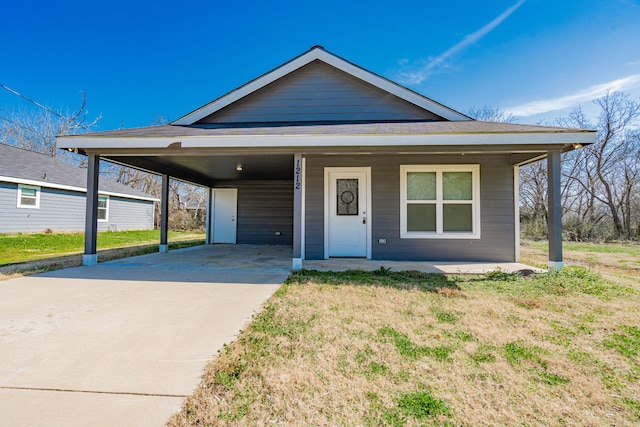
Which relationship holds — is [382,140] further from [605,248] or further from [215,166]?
[605,248]

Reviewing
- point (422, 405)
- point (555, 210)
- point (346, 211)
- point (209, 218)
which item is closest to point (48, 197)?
point (209, 218)

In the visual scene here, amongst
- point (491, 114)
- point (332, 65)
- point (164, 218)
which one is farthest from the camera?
point (491, 114)

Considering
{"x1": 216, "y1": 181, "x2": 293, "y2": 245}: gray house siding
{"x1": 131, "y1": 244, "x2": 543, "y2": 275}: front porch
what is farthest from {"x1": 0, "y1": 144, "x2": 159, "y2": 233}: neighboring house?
{"x1": 131, "y1": 244, "x2": 543, "y2": 275}: front porch

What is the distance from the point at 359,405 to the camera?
68.2 inches

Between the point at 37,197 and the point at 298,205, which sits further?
the point at 37,197

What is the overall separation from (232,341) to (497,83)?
16602mm

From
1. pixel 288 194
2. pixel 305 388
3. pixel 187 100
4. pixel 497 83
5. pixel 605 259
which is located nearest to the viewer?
pixel 305 388

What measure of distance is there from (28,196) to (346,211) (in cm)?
1466

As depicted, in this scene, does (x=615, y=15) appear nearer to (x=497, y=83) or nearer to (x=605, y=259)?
(x=497, y=83)

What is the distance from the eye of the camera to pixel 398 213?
695 centimetres

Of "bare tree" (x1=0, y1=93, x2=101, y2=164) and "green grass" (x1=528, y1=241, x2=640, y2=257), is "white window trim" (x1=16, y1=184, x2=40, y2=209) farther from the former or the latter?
"green grass" (x1=528, y1=241, x2=640, y2=257)

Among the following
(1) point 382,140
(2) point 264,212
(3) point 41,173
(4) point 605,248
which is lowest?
(4) point 605,248

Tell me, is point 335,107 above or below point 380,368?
above

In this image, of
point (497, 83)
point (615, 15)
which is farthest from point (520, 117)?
point (615, 15)
